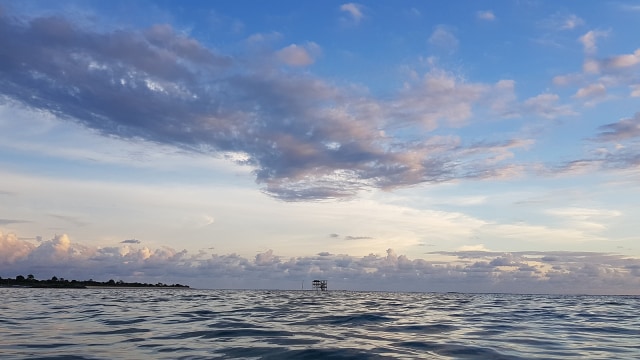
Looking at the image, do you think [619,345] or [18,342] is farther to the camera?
[619,345]

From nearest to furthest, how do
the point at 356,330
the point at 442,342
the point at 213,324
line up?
the point at 442,342 → the point at 356,330 → the point at 213,324

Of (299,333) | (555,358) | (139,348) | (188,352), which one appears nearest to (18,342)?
(139,348)

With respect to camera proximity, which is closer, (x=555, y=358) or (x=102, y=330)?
(x=555, y=358)

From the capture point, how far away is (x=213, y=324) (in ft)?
96.6

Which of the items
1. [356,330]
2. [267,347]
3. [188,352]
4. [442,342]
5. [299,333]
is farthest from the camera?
[356,330]

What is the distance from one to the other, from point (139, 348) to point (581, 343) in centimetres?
1962

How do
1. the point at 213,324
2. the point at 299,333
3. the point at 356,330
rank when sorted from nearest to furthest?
the point at 299,333, the point at 356,330, the point at 213,324

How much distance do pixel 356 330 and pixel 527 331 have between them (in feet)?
32.8

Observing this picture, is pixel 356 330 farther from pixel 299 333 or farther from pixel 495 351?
pixel 495 351

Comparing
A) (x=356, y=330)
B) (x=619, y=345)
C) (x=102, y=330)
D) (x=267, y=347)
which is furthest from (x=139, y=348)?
(x=619, y=345)

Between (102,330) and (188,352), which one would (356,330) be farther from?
(102,330)

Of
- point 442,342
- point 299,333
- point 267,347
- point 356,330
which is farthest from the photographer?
point 356,330

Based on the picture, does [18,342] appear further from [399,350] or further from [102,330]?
[399,350]

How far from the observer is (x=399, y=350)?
65.7 feet
